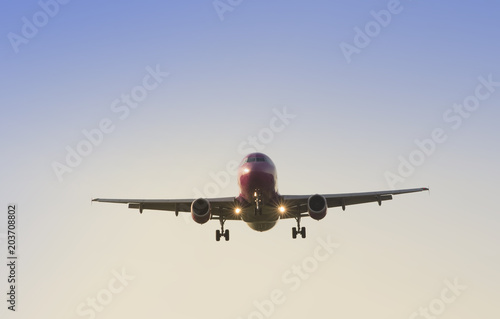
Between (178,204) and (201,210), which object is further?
(178,204)

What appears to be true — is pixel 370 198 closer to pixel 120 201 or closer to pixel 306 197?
pixel 306 197

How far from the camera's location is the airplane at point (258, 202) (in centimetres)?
3666

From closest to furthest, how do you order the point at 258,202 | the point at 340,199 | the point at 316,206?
1. the point at 258,202
2. the point at 316,206
3. the point at 340,199

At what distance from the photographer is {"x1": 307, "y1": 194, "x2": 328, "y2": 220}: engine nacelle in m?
37.7

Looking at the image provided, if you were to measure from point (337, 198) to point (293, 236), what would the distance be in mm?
5465

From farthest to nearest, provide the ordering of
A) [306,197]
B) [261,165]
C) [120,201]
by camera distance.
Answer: [120,201] < [306,197] < [261,165]

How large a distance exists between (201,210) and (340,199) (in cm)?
1054

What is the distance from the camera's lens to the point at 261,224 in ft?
135

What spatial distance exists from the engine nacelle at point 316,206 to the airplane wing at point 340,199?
2.10 meters

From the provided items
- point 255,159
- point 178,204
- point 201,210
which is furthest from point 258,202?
point 178,204

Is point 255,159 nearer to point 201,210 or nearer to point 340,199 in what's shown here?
point 201,210

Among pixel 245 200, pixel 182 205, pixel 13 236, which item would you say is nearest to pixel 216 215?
pixel 182 205

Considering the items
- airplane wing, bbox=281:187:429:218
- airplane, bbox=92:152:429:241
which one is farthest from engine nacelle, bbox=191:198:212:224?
airplane wing, bbox=281:187:429:218

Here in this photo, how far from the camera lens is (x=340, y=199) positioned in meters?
43.3
